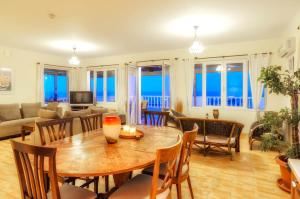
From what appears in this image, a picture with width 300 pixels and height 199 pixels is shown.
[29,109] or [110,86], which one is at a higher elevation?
[110,86]

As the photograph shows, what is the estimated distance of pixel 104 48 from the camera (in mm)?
6004

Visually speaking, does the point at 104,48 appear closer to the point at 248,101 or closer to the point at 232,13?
the point at 232,13

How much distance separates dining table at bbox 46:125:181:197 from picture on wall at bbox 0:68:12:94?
16.1 feet

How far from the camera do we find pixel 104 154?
164cm

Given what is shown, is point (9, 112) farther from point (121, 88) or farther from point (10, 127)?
point (121, 88)

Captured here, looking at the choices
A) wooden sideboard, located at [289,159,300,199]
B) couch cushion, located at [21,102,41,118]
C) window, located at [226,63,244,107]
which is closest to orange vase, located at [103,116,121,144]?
wooden sideboard, located at [289,159,300,199]

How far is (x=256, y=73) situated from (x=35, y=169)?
17.3ft

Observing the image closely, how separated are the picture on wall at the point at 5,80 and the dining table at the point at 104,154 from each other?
16.1 feet

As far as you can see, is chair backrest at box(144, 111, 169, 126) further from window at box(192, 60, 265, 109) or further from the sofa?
Result: window at box(192, 60, 265, 109)

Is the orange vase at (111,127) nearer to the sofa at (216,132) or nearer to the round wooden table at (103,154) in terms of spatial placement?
the round wooden table at (103,154)

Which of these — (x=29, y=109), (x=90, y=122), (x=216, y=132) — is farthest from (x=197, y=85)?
(x=29, y=109)

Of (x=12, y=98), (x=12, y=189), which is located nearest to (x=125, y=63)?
(x=12, y=98)

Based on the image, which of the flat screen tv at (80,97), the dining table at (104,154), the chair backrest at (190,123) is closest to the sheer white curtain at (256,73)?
the chair backrest at (190,123)

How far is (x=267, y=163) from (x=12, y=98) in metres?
6.76
